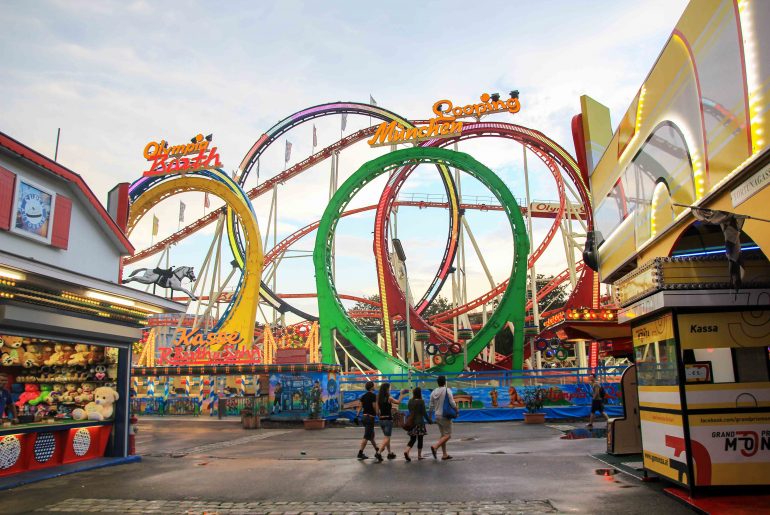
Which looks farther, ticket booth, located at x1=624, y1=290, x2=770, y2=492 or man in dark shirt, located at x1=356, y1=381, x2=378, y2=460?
man in dark shirt, located at x1=356, y1=381, x2=378, y2=460

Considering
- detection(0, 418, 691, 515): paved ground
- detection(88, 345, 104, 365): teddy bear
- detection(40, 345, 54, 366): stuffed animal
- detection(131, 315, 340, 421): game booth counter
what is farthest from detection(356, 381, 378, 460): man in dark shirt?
detection(131, 315, 340, 421): game booth counter

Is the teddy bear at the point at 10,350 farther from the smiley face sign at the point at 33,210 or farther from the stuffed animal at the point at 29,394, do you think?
the smiley face sign at the point at 33,210

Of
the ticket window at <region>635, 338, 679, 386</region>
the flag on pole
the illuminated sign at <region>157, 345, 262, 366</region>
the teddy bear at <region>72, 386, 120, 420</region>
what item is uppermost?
the flag on pole

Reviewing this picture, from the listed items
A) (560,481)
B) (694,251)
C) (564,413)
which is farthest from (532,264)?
(560,481)

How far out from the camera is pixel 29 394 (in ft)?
33.9

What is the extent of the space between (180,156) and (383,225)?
34.1ft

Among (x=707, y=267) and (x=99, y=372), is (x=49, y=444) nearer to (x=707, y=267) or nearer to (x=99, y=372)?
(x=99, y=372)

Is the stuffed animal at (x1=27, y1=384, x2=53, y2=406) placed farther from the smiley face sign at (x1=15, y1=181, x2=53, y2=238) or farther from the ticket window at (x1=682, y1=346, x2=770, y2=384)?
the ticket window at (x1=682, y1=346, x2=770, y2=384)

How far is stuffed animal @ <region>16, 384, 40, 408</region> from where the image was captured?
10226mm

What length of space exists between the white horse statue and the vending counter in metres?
16.9

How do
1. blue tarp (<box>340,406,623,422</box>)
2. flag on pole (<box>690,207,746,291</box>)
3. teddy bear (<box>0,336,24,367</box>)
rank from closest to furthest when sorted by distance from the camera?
flag on pole (<box>690,207,746,291</box>) < teddy bear (<box>0,336,24,367</box>) < blue tarp (<box>340,406,623,422</box>)

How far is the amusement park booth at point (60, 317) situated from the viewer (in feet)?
27.6

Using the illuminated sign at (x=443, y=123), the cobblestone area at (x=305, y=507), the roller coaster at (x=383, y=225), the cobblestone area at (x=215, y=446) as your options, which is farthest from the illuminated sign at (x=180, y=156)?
the cobblestone area at (x=305, y=507)

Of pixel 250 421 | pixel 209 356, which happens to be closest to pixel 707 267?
pixel 250 421
